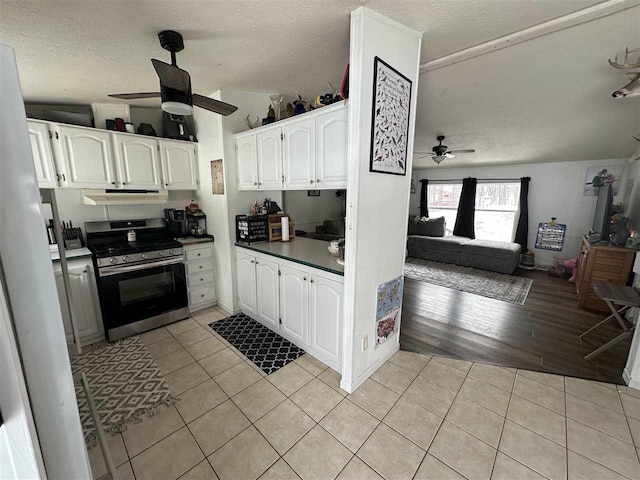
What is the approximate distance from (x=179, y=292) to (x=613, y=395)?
398 cm

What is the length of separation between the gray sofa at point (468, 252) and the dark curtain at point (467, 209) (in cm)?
32

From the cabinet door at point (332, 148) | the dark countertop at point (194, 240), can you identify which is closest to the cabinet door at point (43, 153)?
the dark countertop at point (194, 240)

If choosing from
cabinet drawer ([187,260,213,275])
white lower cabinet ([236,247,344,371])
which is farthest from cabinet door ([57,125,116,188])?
white lower cabinet ([236,247,344,371])

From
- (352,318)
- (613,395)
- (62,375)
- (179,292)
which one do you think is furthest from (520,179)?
(62,375)

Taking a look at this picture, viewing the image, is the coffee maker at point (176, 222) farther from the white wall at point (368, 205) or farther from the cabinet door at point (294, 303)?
the white wall at point (368, 205)

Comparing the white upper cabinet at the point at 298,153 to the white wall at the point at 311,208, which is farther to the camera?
the white wall at the point at 311,208

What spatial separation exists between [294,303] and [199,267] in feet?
4.84

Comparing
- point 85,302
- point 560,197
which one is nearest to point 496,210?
point 560,197

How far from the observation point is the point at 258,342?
8.63 ft

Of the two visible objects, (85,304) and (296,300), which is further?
(85,304)

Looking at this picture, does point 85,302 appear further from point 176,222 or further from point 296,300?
point 296,300

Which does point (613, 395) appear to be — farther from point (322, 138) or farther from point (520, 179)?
point (520, 179)

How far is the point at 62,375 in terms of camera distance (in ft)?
1.86

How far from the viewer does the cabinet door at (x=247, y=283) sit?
9.45 ft
